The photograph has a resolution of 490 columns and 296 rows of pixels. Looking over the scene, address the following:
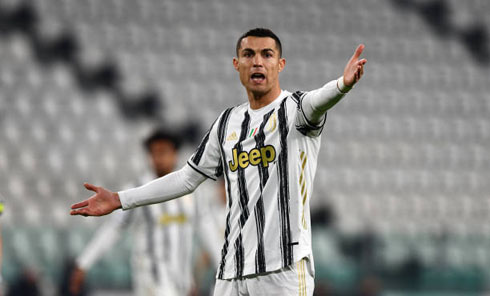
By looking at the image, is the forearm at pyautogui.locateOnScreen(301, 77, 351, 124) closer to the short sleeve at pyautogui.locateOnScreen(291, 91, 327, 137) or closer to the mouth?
the short sleeve at pyautogui.locateOnScreen(291, 91, 327, 137)

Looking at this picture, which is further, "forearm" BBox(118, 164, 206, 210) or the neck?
"forearm" BBox(118, 164, 206, 210)

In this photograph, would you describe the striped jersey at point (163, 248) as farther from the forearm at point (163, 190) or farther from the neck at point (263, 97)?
the neck at point (263, 97)

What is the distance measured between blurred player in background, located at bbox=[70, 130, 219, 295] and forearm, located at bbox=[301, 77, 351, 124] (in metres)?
2.80

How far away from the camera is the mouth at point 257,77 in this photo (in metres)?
3.24

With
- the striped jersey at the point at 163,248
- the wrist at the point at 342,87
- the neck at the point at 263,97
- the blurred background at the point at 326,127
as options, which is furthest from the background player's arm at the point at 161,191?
the blurred background at the point at 326,127

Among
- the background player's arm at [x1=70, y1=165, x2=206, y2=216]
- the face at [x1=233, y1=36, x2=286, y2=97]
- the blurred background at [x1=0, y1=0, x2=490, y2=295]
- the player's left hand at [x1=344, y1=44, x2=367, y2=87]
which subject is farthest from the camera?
the blurred background at [x1=0, y1=0, x2=490, y2=295]

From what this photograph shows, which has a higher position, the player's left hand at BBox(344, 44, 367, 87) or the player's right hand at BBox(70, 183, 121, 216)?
the player's left hand at BBox(344, 44, 367, 87)

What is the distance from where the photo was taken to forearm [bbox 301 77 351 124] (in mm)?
2912

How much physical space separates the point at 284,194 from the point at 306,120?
304 mm

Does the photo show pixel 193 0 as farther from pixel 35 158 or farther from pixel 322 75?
pixel 35 158

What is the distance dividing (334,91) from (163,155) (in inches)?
117

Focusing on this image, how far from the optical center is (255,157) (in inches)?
125

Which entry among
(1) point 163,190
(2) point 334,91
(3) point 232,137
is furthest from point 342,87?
(1) point 163,190

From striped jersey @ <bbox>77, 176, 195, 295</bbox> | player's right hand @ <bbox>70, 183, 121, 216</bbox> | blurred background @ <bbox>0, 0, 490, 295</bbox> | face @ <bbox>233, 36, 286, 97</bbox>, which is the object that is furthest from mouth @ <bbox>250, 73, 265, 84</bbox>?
blurred background @ <bbox>0, 0, 490, 295</bbox>
